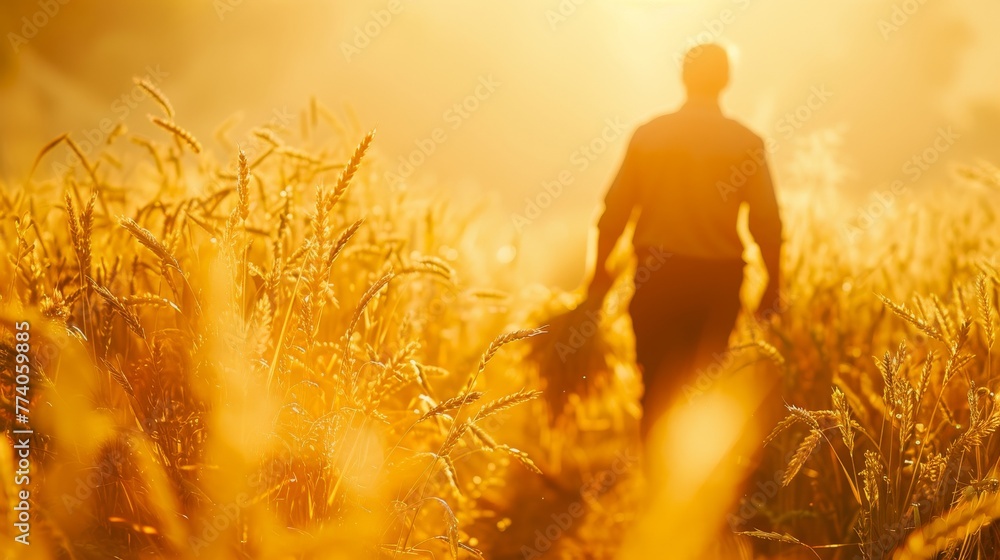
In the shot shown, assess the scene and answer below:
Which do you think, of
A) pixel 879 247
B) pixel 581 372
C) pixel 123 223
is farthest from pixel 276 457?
pixel 879 247

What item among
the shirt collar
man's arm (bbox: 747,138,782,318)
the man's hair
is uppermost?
the man's hair

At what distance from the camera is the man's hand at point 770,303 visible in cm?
356

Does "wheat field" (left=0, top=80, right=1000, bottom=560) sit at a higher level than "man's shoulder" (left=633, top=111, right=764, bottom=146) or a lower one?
lower

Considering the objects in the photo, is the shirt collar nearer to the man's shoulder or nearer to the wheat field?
the man's shoulder

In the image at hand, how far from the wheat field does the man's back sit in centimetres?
34

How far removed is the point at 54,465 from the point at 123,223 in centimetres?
65

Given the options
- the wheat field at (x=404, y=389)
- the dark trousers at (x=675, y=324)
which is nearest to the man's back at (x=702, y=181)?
the dark trousers at (x=675, y=324)

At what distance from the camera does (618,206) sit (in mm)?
3688

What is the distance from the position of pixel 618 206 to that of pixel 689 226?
13.1 inches

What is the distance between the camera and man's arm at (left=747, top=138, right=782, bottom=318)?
3.57 metres

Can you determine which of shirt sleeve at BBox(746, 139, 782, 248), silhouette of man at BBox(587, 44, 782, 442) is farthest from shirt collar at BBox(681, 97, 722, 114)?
shirt sleeve at BBox(746, 139, 782, 248)

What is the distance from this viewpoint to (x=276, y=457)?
1865 mm

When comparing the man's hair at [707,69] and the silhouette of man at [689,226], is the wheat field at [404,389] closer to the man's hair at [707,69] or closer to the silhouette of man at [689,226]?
the silhouette of man at [689,226]

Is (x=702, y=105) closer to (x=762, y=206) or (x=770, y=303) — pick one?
(x=762, y=206)
